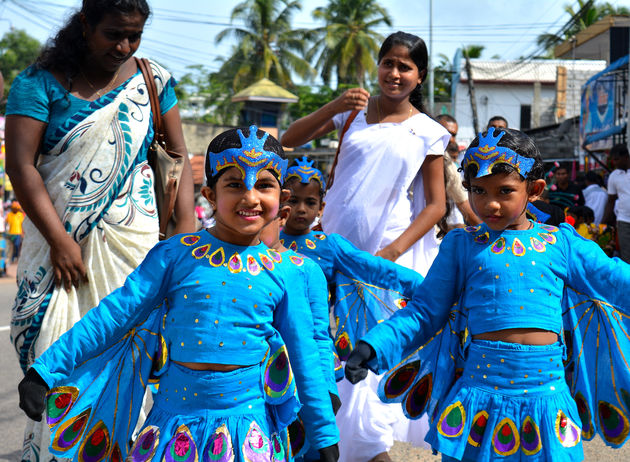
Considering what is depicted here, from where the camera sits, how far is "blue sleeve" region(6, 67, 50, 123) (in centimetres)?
331

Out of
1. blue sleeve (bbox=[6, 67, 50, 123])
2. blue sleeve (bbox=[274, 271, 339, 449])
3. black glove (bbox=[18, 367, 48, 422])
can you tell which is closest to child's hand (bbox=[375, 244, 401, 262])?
blue sleeve (bbox=[274, 271, 339, 449])

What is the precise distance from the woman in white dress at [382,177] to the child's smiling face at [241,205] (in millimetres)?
1367

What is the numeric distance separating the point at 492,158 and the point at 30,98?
1908 millimetres

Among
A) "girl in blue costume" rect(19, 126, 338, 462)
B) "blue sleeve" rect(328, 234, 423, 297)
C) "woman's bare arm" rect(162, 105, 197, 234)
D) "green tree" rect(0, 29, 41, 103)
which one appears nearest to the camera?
"girl in blue costume" rect(19, 126, 338, 462)

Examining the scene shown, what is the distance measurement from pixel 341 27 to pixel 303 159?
46.0 m

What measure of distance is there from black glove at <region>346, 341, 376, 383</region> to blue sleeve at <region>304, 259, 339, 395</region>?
0.33 feet

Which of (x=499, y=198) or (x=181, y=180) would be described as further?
(x=181, y=180)

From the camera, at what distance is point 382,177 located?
164 inches

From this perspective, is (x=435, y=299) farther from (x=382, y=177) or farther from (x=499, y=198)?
(x=382, y=177)

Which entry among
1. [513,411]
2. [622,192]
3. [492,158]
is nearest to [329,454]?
[513,411]

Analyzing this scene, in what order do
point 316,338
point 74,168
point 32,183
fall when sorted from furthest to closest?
point 74,168, point 32,183, point 316,338

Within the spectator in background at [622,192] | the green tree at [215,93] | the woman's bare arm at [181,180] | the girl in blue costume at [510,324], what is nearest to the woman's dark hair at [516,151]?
the girl in blue costume at [510,324]

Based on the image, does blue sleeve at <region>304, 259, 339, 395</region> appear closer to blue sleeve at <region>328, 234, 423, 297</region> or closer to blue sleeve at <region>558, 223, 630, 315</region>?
blue sleeve at <region>328, 234, 423, 297</region>

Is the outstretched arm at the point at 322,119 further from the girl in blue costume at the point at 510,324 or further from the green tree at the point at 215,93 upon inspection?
the green tree at the point at 215,93
